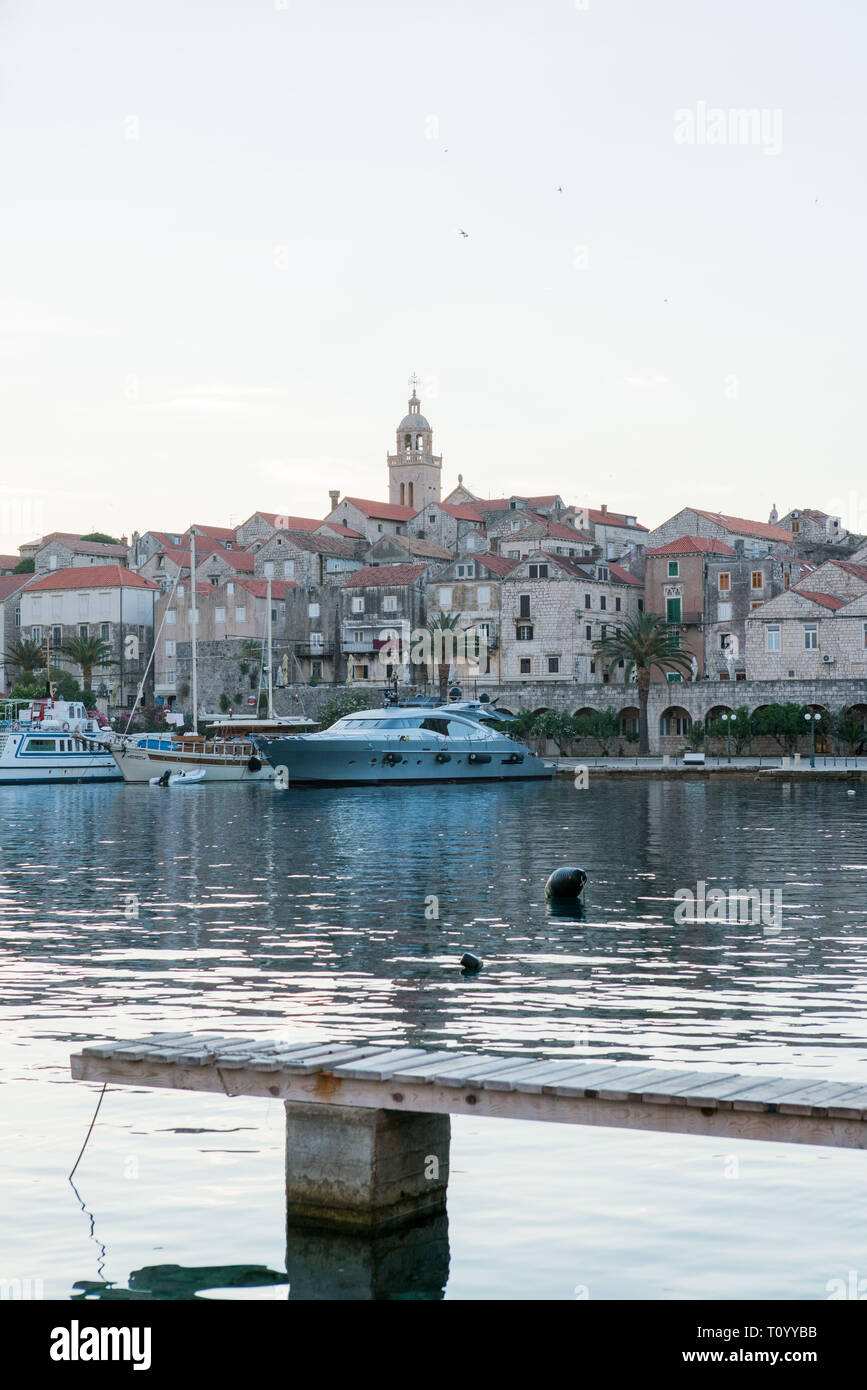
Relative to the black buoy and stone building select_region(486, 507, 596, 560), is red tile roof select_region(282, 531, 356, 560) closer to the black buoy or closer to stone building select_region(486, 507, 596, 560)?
stone building select_region(486, 507, 596, 560)

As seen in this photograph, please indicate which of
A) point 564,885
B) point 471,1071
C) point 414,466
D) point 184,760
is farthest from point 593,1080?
point 414,466

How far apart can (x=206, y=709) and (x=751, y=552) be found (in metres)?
40.0

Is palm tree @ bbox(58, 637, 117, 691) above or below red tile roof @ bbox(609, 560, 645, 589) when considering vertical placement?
below

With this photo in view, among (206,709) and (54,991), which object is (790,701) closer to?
(206,709)

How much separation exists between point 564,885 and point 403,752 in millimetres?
48873

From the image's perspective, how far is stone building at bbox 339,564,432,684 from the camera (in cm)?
11181

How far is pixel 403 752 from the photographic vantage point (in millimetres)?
76938

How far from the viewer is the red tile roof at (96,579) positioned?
124750 millimetres

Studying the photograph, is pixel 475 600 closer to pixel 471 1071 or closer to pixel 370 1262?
pixel 471 1071

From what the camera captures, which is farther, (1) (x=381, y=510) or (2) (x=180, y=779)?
(1) (x=381, y=510)

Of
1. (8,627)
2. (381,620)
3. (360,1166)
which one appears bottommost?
(360,1166)

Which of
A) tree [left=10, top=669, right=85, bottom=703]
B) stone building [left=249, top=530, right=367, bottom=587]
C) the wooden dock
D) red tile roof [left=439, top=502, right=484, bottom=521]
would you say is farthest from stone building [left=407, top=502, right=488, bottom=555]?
the wooden dock

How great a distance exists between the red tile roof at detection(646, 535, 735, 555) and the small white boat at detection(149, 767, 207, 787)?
36.2 m
